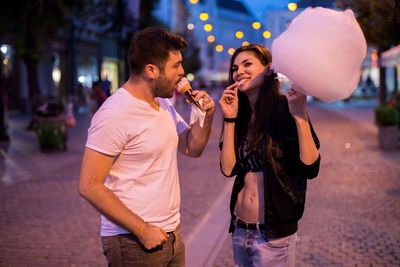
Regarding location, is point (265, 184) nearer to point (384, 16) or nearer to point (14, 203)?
point (14, 203)

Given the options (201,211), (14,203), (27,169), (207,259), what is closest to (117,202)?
(207,259)

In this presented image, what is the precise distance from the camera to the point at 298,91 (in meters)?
2.55

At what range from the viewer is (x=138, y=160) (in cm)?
244

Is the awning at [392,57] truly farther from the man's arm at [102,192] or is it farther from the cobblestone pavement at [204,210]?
the man's arm at [102,192]

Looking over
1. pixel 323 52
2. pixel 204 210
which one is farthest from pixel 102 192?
pixel 204 210

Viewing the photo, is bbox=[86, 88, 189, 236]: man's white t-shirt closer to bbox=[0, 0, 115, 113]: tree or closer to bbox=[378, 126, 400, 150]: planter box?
bbox=[378, 126, 400, 150]: planter box

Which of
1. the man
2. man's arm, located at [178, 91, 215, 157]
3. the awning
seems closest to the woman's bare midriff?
man's arm, located at [178, 91, 215, 157]

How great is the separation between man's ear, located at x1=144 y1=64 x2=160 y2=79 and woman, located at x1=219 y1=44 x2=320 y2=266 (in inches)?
22.3

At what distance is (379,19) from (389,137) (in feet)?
9.07

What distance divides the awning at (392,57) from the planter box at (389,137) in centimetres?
231

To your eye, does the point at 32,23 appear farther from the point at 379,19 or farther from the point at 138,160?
the point at 138,160

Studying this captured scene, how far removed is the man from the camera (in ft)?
7.66

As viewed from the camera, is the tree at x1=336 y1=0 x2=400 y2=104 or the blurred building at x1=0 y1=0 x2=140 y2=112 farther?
the blurred building at x1=0 y1=0 x2=140 y2=112

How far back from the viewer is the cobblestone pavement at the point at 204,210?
548 cm
